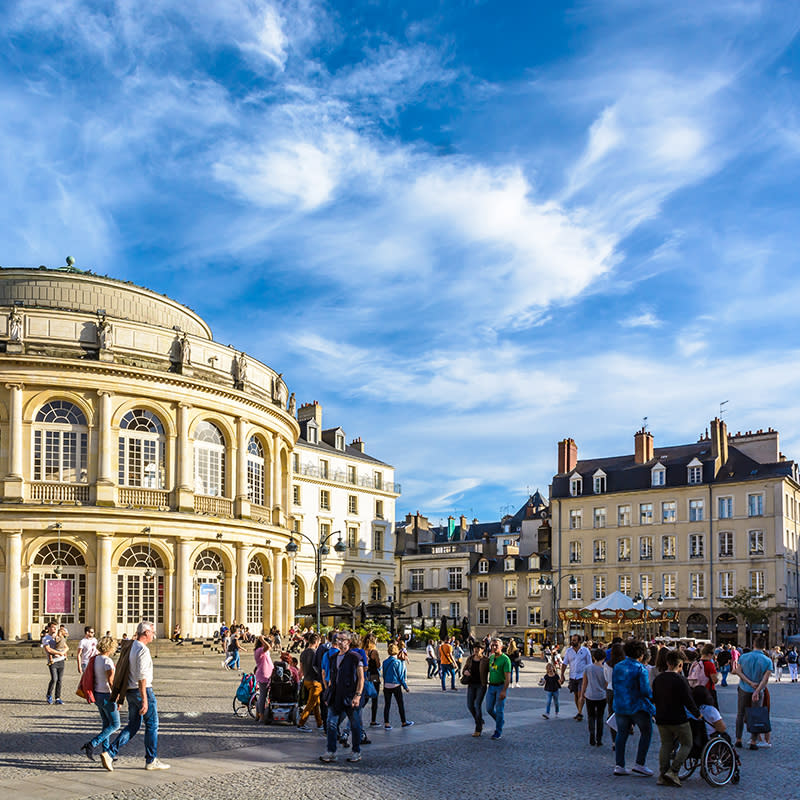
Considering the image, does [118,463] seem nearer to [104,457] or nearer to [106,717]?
[104,457]

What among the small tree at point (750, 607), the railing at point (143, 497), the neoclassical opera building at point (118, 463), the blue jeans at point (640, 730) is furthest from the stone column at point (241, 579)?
the small tree at point (750, 607)

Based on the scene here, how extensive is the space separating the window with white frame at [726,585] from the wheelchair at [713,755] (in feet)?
194

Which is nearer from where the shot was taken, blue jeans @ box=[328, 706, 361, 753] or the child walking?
blue jeans @ box=[328, 706, 361, 753]

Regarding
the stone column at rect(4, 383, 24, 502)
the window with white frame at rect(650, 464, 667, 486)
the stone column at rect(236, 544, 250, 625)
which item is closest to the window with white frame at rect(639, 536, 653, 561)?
the window with white frame at rect(650, 464, 667, 486)

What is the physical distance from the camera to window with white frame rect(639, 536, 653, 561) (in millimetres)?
73125

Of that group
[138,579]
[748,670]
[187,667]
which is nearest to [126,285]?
[138,579]

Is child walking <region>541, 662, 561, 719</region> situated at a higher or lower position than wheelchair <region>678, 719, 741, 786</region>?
lower

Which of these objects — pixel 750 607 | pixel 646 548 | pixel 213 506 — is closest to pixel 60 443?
pixel 213 506

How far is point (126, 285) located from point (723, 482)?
4360 cm

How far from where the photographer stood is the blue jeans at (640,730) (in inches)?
512

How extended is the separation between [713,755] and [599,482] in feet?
214

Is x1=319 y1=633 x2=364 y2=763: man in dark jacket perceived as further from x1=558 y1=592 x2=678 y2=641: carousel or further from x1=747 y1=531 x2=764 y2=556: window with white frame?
x1=747 y1=531 x2=764 y2=556: window with white frame

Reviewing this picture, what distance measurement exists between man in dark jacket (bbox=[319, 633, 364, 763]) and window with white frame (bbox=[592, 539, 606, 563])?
63.7 m

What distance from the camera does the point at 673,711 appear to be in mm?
12258
